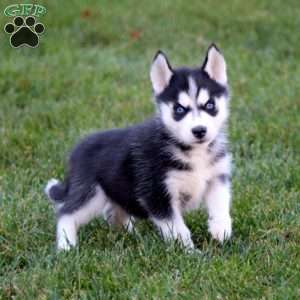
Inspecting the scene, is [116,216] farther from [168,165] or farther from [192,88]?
[192,88]

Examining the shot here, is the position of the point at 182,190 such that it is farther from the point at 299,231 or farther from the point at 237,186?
the point at 237,186

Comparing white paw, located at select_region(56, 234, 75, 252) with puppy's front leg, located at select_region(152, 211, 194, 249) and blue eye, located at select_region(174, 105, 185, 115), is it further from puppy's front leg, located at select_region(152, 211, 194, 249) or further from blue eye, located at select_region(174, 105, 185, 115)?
blue eye, located at select_region(174, 105, 185, 115)

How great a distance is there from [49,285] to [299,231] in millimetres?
1776

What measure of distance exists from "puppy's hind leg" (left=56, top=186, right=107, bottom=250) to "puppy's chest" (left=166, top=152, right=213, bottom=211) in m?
0.63

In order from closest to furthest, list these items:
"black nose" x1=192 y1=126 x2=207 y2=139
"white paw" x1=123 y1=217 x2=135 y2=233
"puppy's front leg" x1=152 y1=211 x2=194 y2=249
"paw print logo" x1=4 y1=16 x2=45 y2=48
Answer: "black nose" x1=192 y1=126 x2=207 y2=139, "puppy's front leg" x1=152 y1=211 x2=194 y2=249, "paw print logo" x1=4 y1=16 x2=45 y2=48, "white paw" x1=123 y1=217 x2=135 y2=233

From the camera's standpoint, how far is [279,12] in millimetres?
12875

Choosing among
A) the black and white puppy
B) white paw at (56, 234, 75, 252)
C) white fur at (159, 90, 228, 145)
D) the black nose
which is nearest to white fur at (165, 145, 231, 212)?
the black and white puppy

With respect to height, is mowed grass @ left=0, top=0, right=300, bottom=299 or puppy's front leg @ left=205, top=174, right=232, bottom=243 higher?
puppy's front leg @ left=205, top=174, right=232, bottom=243

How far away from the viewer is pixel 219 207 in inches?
207

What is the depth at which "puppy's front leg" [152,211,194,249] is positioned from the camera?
5047 millimetres

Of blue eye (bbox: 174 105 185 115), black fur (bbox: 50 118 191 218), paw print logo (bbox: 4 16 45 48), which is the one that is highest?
paw print logo (bbox: 4 16 45 48)

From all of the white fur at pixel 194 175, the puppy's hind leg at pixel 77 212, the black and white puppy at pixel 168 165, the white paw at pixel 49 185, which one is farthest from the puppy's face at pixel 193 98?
the white paw at pixel 49 185

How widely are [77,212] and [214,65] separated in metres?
1.41

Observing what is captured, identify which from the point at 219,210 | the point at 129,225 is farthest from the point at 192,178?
the point at 129,225
